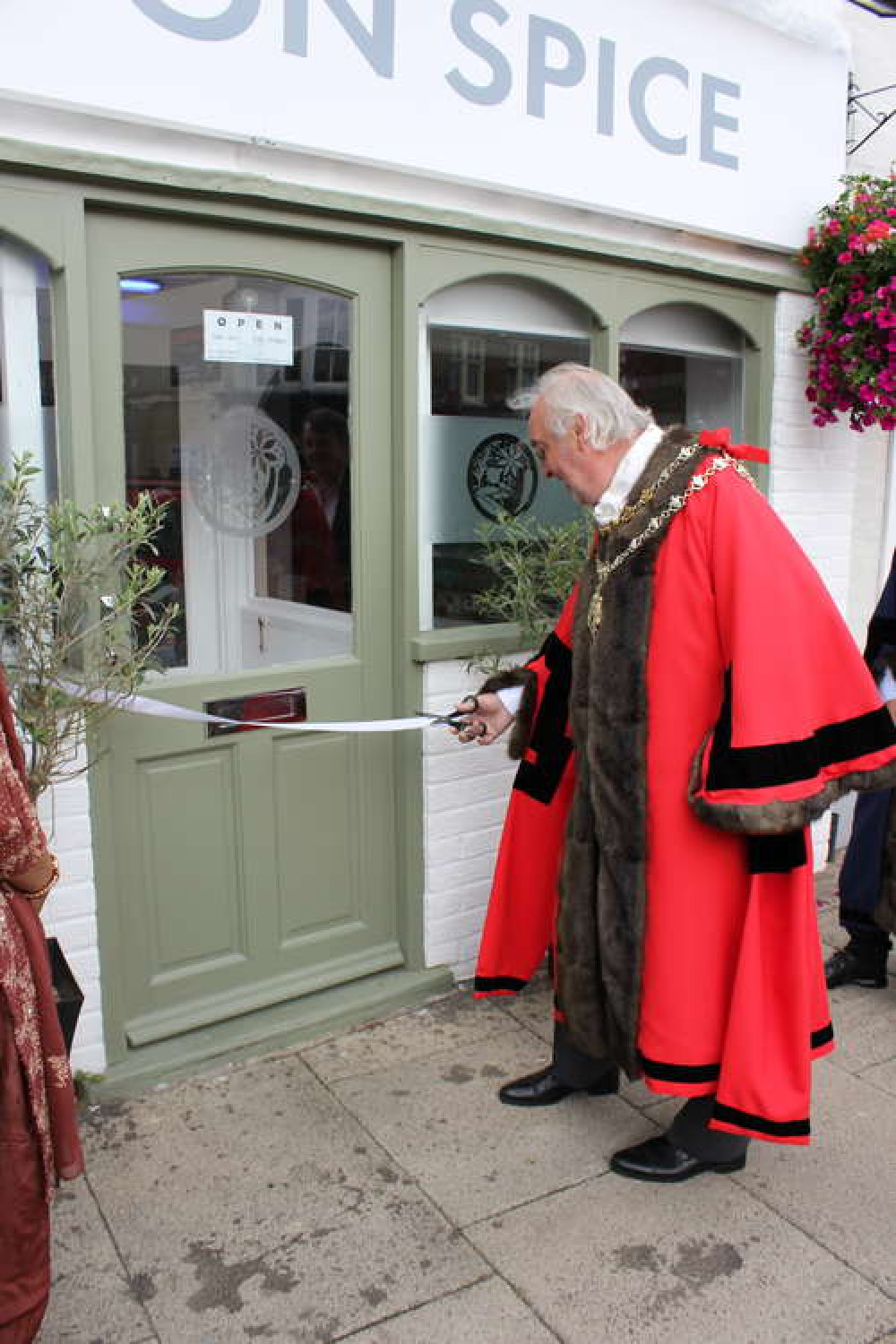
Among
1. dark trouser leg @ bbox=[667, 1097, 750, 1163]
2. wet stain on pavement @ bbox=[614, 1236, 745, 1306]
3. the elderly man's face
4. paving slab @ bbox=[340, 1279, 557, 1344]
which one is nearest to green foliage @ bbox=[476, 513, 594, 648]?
the elderly man's face

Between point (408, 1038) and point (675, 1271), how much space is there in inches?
50.1

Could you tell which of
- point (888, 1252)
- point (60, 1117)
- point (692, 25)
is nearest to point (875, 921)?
point (888, 1252)

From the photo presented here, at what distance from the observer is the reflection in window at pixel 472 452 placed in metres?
3.90

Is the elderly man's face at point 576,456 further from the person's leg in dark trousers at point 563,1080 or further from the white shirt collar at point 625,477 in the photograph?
the person's leg in dark trousers at point 563,1080

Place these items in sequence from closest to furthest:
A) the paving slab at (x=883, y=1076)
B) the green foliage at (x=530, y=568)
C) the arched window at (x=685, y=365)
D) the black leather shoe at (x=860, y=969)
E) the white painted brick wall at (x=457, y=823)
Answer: the paving slab at (x=883, y=1076) < the green foliage at (x=530, y=568) < the white painted brick wall at (x=457, y=823) < the black leather shoe at (x=860, y=969) < the arched window at (x=685, y=365)

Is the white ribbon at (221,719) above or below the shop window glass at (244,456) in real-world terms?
below

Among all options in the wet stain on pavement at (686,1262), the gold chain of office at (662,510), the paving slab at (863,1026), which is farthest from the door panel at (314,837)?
the paving slab at (863,1026)

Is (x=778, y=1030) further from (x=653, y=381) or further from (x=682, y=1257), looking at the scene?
(x=653, y=381)

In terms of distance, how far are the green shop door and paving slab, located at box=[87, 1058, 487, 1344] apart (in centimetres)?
30

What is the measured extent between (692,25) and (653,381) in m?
1.26

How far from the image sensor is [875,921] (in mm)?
4125

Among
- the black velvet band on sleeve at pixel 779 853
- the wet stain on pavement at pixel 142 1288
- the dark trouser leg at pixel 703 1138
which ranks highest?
the black velvet band on sleeve at pixel 779 853

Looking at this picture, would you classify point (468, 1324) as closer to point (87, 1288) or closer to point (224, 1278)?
point (224, 1278)

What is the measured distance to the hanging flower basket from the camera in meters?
4.26
